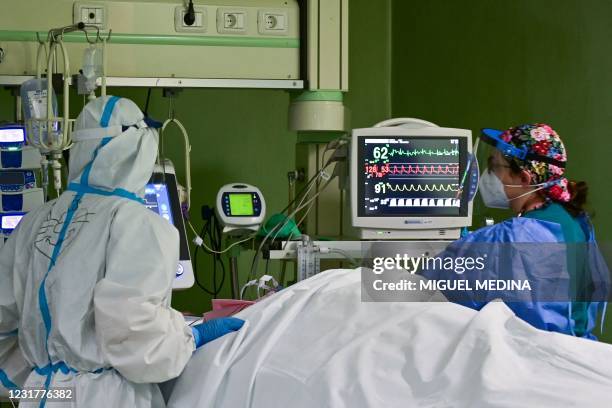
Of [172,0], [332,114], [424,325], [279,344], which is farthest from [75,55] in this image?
[424,325]

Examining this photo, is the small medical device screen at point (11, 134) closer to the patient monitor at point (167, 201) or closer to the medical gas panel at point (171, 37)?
the medical gas panel at point (171, 37)

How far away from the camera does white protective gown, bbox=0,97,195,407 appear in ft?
7.38

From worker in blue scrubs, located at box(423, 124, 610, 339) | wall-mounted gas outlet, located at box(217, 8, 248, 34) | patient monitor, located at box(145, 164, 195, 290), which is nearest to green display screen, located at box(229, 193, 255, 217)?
patient monitor, located at box(145, 164, 195, 290)

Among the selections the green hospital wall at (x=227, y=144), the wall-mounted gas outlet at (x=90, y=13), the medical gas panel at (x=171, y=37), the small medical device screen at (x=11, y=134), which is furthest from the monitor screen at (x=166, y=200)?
the green hospital wall at (x=227, y=144)

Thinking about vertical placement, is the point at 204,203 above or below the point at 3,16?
below

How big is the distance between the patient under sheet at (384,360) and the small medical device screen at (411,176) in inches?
43.1

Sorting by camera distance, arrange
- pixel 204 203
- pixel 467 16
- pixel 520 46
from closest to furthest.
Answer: pixel 520 46, pixel 467 16, pixel 204 203

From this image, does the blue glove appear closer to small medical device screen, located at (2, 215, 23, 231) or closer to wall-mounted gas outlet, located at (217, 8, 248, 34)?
small medical device screen, located at (2, 215, 23, 231)

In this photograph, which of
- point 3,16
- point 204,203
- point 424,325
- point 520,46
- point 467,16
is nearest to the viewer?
point 424,325

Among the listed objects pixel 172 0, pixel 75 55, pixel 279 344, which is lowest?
pixel 279 344

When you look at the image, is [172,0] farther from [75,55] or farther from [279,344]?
[279,344]

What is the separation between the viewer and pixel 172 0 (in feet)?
11.8

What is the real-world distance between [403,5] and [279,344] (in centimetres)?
350

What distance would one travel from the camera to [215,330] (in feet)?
8.15
